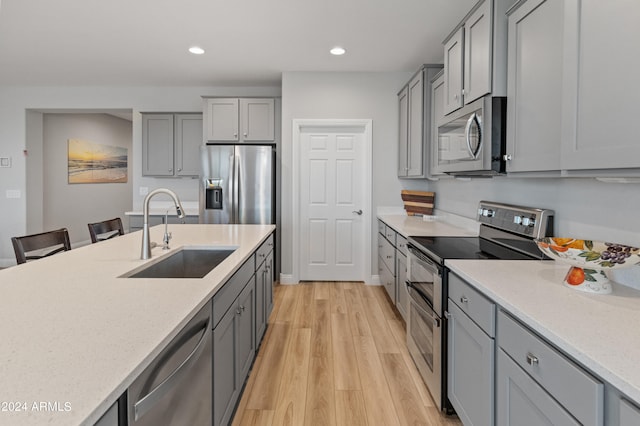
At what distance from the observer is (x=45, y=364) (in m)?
0.77

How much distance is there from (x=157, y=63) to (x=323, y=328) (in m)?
3.53

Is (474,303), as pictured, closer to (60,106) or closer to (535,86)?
(535,86)

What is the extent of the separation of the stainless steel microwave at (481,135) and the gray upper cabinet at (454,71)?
0.33ft

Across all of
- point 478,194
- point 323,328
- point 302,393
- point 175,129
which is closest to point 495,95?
point 478,194

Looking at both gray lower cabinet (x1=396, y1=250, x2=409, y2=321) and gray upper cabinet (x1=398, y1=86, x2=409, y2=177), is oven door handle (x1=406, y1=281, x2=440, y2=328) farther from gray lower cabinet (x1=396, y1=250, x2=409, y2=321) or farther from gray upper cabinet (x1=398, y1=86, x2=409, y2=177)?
gray upper cabinet (x1=398, y1=86, x2=409, y2=177)

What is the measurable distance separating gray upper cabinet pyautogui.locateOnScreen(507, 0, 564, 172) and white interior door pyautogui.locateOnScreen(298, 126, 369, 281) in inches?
108

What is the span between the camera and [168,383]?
3.19 ft

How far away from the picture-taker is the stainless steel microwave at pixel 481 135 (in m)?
1.95

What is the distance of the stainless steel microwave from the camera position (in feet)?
6.40

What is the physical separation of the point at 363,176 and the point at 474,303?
10.4 ft

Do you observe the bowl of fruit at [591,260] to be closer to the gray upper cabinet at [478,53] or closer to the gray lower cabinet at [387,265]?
the gray upper cabinet at [478,53]

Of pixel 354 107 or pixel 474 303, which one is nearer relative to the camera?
Answer: pixel 474 303

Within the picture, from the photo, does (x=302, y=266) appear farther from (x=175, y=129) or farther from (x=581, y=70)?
(x=581, y=70)

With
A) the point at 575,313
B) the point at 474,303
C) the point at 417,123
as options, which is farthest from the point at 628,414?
the point at 417,123
